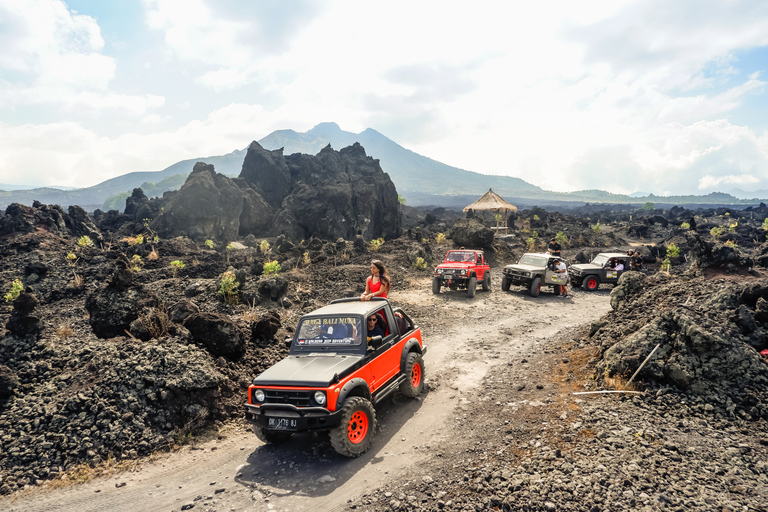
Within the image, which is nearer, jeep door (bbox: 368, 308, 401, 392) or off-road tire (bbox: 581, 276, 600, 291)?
jeep door (bbox: 368, 308, 401, 392)

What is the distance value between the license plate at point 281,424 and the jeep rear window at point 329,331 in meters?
1.43

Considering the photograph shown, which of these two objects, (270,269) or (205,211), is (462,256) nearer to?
(270,269)

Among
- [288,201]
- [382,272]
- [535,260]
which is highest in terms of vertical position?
[288,201]

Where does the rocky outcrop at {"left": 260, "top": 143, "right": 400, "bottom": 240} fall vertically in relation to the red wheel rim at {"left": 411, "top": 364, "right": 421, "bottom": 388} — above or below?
above

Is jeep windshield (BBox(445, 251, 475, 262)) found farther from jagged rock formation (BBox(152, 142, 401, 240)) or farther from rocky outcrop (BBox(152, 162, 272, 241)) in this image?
rocky outcrop (BBox(152, 162, 272, 241))

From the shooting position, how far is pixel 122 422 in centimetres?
594

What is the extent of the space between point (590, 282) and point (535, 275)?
4005 mm

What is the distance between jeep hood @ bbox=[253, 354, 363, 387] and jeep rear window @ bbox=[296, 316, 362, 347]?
0.79 ft

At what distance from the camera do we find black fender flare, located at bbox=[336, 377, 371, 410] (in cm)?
512

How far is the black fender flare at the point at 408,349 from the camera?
22.7 ft

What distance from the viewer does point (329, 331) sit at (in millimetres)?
6332

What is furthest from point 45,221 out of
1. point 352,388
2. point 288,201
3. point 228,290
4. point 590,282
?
point 590,282

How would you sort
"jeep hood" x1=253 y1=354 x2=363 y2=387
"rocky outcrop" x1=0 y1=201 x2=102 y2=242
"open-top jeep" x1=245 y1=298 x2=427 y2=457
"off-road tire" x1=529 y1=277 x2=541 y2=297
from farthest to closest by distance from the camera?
"rocky outcrop" x1=0 y1=201 x2=102 y2=242 → "off-road tire" x1=529 y1=277 x2=541 y2=297 → "jeep hood" x1=253 y1=354 x2=363 y2=387 → "open-top jeep" x1=245 y1=298 x2=427 y2=457

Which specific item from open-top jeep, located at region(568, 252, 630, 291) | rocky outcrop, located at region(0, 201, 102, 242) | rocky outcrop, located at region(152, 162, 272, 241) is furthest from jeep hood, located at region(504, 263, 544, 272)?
rocky outcrop, located at region(152, 162, 272, 241)
